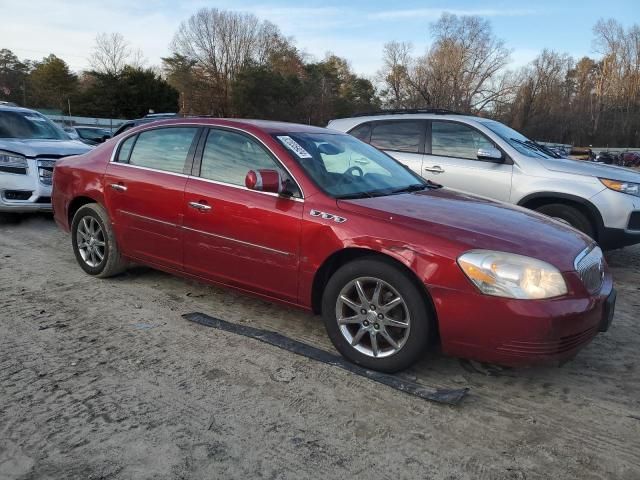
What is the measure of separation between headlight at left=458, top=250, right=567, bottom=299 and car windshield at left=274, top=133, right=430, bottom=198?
105 cm

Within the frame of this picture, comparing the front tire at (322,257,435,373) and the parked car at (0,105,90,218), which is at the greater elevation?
the parked car at (0,105,90,218)

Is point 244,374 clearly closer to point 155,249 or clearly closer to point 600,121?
point 155,249

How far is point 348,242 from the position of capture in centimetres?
334

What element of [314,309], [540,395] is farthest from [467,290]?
[314,309]

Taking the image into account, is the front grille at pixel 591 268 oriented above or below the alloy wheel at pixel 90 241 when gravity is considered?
above

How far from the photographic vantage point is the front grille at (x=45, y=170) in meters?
7.32

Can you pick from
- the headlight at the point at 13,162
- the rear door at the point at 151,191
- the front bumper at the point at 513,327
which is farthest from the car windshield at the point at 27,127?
the front bumper at the point at 513,327

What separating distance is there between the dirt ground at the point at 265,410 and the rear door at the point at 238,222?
17.4 inches

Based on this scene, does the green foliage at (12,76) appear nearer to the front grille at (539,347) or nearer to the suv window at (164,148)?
the suv window at (164,148)

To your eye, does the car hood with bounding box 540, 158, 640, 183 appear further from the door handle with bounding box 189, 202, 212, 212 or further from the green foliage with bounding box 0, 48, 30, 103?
the green foliage with bounding box 0, 48, 30, 103

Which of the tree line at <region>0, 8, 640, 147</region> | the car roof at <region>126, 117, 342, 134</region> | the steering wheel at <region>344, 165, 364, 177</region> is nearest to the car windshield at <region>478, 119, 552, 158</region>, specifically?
the car roof at <region>126, 117, 342, 134</region>

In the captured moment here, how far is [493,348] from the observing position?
2.98 metres

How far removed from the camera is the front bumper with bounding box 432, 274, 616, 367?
2.89m

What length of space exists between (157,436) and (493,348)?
183 cm
